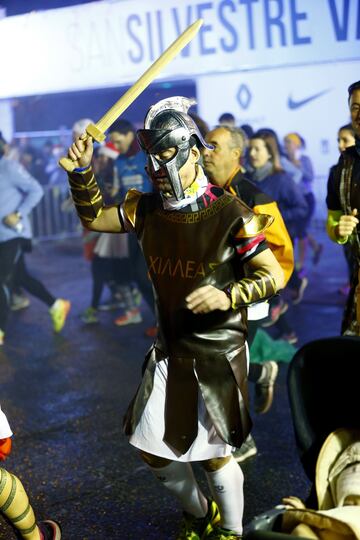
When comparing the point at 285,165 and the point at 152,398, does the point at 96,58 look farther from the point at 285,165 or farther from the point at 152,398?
the point at 152,398

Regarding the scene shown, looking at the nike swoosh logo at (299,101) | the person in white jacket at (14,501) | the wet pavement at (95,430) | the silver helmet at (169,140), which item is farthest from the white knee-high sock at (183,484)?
the nike swoosh logo at (299,101)

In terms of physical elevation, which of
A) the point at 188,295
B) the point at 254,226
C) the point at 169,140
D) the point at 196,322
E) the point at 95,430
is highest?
the point at 169,140

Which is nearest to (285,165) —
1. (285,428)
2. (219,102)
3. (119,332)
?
(219,102)

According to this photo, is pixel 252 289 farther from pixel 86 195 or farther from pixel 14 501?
pixel 14 501

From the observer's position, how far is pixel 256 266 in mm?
3668

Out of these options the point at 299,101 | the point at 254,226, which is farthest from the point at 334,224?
the point at 299,101

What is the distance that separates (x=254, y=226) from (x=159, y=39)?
21.4 feet

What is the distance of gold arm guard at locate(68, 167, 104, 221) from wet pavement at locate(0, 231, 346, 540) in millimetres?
1571

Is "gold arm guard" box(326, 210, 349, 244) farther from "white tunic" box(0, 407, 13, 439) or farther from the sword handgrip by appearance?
"white tunic" box(0, 407, 13, 439)

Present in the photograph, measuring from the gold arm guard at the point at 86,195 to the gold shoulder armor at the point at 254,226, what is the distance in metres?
0.68

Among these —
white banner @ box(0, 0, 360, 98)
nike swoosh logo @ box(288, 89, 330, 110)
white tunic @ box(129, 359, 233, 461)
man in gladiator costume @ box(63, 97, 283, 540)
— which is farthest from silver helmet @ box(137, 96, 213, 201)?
nike swoosh logo @ box(288, 89, 330, 110)

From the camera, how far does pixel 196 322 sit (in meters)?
3.76

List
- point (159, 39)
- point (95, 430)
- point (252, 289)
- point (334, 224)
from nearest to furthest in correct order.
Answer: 1. point (252, 289)
2. point (334, 224)
3. point (95, 430)
4. point (159, 39)

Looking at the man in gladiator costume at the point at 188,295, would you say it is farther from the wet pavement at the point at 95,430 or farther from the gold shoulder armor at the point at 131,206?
the wet pavement at the point at 95,430
